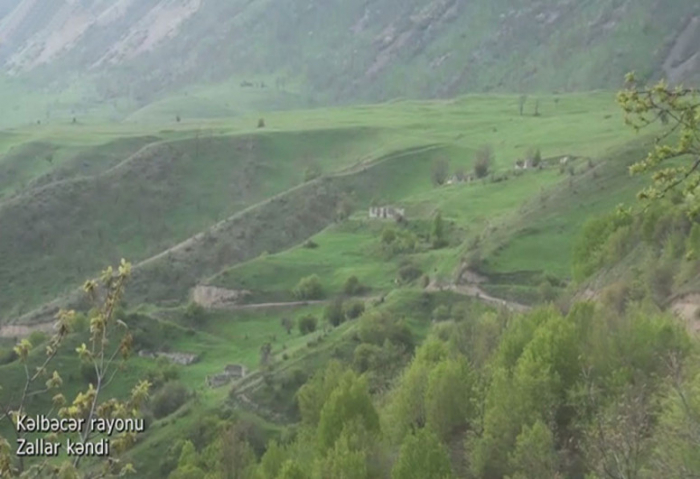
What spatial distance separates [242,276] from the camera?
12694cm

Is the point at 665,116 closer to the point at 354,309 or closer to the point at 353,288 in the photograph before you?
the point at 354,309

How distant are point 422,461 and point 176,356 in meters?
65.6

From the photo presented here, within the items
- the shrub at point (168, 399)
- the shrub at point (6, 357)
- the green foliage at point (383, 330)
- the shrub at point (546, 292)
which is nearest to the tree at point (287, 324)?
the green foliage at point (383, 330)

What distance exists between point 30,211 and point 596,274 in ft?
369

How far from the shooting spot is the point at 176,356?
335 feet

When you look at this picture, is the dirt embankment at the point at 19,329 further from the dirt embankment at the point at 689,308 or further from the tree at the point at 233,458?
the dirt embankment at the point at 689,308

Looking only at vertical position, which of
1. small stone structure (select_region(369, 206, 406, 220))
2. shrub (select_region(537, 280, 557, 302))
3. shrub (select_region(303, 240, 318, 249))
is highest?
shrub (select_region(537, 280, 557, 302))

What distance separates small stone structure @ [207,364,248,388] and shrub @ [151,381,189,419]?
418cm

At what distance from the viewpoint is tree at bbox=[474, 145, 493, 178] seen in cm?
17062

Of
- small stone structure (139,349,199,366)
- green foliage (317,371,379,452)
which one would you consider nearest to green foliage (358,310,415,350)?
small stone structure (139,349,199,366)

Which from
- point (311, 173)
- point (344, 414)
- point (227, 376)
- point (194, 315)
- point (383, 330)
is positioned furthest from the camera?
point (311, 173)

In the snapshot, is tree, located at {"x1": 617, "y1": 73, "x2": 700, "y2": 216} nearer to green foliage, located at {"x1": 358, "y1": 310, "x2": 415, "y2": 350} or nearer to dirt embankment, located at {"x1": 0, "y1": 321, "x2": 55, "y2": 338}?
green foliage, located at {"x1": 358, "y1": 310, "x2": 415, "y2": 350}

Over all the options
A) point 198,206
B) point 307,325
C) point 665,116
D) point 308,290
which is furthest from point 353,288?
point 665,116

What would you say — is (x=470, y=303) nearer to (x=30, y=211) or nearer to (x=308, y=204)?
(x=308, y=204)
